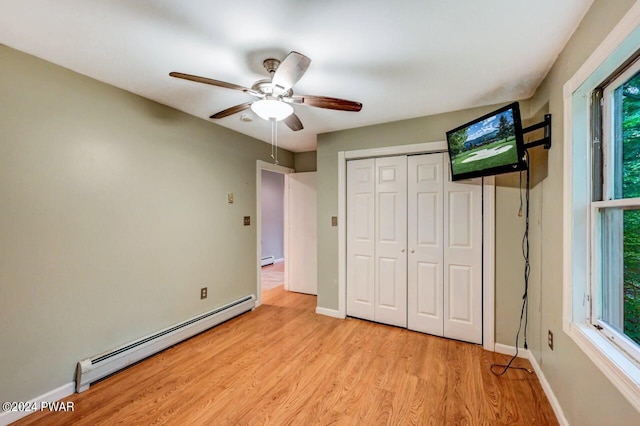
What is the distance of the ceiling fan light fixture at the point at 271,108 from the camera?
169 centimetres

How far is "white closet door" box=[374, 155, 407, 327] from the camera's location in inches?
115

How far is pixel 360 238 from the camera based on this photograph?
10.4 feet

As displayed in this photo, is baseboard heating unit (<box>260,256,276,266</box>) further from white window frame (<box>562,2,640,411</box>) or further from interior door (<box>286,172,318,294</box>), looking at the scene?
white window frame (<box>562,2,640,411</box>)

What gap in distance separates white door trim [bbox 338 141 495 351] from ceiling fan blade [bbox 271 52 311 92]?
63.7 inches

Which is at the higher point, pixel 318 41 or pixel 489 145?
pixel 318 41

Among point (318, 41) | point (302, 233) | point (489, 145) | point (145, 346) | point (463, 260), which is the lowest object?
point (145, 346)

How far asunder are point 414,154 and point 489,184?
2.58ft

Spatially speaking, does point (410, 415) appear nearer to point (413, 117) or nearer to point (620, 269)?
point (620, 269)

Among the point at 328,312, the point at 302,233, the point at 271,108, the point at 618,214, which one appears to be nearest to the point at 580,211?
the point at 618,214

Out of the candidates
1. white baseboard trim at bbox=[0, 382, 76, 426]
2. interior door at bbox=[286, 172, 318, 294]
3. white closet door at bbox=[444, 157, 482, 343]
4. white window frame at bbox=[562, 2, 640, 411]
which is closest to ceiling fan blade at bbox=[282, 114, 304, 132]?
white closet door at bbox=[444, 157, 482, 343]

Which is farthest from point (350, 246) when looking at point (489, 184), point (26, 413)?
point (26, 413)

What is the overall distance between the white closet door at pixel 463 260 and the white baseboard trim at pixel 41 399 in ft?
10.6

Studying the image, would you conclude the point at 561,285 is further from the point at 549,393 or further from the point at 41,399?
the point at 41,399

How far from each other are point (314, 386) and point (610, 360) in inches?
66.8
